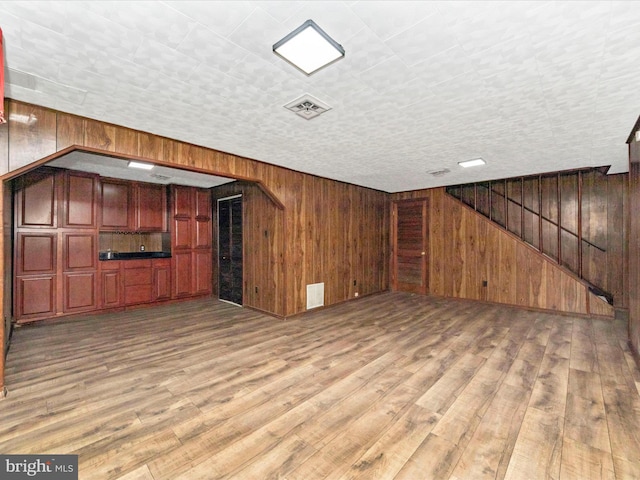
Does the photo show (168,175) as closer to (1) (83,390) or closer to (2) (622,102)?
(1) (83,390)

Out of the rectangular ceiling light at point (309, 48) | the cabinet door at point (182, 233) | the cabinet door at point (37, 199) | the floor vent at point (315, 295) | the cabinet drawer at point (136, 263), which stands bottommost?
the floor vent at point (315, 295)

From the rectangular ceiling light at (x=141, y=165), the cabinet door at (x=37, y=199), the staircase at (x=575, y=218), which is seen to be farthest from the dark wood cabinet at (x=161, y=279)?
the staircase at (x=575, y=218)

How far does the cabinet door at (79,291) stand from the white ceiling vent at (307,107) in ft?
15.5

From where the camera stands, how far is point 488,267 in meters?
5.66

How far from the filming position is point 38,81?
205 cm

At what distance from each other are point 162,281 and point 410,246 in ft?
18.4

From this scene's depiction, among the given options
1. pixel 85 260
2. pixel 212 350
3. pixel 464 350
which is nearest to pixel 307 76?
pixel 212 350

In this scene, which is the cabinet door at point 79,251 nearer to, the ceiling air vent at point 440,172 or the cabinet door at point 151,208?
the cabinet door at point 151,208

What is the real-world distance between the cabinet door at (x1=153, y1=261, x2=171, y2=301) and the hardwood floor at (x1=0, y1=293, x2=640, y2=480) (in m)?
1.52

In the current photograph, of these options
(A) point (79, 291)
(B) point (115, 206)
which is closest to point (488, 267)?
(B) point (115, 206)

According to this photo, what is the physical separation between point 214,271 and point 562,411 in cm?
610

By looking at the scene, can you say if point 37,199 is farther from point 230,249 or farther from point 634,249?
point 634,249

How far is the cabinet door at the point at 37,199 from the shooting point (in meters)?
4.19

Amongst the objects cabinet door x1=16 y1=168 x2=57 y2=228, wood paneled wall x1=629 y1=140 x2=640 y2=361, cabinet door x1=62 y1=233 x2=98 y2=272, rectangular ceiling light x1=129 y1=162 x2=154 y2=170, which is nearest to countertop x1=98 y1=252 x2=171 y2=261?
cabinet door x1=62 y1=233 x2=98 y2=272
